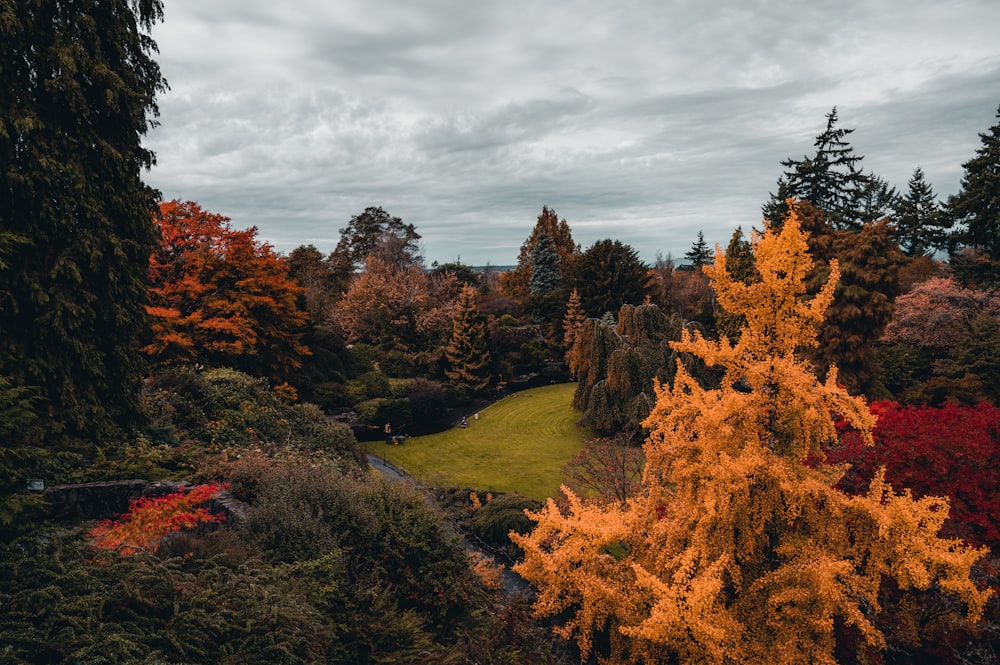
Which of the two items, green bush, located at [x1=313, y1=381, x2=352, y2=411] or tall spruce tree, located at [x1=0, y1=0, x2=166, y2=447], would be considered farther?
green bush, located at [x1=313, y1=381, x2=352, y2=411]

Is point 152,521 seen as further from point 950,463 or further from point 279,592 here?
point 950,463

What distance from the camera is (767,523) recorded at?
7.88 m

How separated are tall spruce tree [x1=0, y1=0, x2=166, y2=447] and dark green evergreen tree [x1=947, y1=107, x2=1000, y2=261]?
34685 mm

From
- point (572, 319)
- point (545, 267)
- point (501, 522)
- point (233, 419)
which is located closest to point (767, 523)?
point (501, 522)

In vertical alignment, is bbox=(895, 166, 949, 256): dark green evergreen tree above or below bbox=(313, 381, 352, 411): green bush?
above

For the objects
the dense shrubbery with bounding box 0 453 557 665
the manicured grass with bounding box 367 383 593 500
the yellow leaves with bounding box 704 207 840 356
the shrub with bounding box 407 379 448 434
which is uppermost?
the yellow leaves with bounding box 704 207 840 356

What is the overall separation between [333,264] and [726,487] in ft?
184

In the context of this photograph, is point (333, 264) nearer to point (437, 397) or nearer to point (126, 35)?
point (437, 397)

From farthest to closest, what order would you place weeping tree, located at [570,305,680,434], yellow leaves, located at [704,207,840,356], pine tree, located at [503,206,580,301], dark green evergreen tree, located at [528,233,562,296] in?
pine tree, located at [503,206,580,301], dark green evergreen tree, located at [528,233,562,296], weeping tree, located at [570,305,680,434], yellow leaves, located at [704,207,840,356]

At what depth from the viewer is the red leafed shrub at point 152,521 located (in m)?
7.23

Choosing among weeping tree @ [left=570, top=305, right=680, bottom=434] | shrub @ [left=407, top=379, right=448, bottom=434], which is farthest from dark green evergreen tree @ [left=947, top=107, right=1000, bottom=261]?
shrub @ [left=407, top=379, right=448, bottom=434]

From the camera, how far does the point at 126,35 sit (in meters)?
11.4

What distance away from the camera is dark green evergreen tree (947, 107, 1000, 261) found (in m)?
24.5

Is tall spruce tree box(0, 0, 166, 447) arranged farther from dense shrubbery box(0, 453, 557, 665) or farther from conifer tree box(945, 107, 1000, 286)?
conifer tree box(945, 107, 1000, 286)
